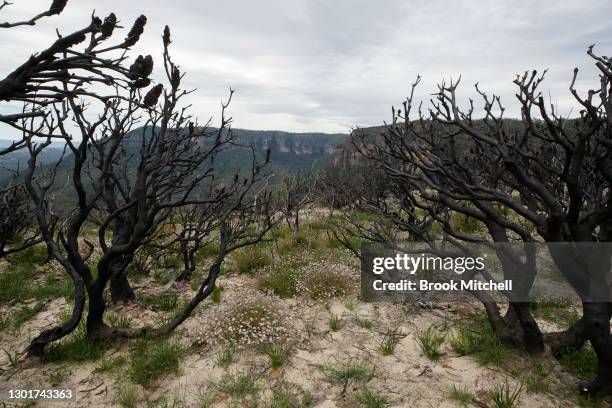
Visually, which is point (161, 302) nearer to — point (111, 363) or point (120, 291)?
point (120, 291)

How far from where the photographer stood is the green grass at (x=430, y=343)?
4.75m

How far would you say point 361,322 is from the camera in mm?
5770

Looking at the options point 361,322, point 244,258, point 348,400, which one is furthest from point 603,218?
point 244,258

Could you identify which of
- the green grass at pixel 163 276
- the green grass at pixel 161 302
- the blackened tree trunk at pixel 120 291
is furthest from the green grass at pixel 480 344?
the green grass at pixel 163 276

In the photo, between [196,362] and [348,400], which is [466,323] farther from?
[196,362]

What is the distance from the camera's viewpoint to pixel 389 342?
4.98 meters

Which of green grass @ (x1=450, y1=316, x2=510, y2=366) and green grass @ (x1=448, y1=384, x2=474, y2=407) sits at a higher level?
green grass @ (x1=450, y1=316, x2=510, y2=366)

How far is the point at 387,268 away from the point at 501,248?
10.5 feet

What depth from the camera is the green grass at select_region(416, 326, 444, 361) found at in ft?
15.6

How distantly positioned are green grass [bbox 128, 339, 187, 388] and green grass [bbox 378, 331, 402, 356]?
9.51ft

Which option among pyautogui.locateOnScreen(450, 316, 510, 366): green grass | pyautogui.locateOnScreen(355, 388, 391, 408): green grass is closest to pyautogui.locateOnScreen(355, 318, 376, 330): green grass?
pyautogui.locateOnScreen(450, 316, 510, 366): green grass

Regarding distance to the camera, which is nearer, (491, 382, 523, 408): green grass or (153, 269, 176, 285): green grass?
(491, 382, 523, 408): green grass

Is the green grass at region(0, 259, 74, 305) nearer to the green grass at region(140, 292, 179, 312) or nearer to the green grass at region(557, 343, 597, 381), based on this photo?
the green grass at region(140, 292, 179, 312)

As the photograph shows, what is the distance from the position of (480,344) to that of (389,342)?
127cm
